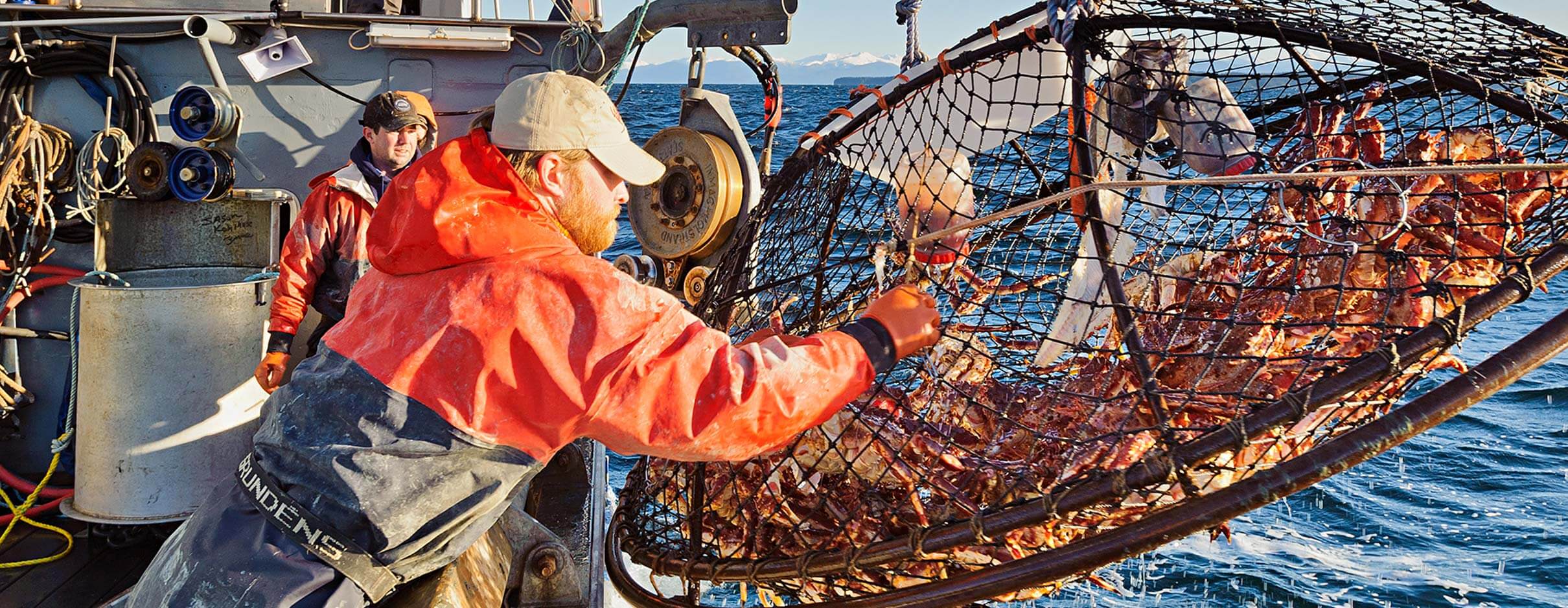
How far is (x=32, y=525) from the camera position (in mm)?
4402

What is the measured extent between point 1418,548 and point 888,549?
5938 mm

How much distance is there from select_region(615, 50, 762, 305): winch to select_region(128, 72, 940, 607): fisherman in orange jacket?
8.07 ft

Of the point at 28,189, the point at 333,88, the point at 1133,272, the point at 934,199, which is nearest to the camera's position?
the point at 934,199

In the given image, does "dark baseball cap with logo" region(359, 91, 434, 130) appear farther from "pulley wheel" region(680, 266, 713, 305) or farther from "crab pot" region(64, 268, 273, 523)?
"pulley wheel" region(680, 266, 713, 305)

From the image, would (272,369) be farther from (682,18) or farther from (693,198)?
(682,18)

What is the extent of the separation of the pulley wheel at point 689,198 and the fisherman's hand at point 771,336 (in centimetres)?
219

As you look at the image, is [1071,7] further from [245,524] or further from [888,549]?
[245,524]

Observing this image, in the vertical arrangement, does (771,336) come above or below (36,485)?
above

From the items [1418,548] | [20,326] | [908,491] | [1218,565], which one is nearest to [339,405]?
[908,491]

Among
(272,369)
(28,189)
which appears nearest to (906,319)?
(272,369)

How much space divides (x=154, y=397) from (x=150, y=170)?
1.14 m

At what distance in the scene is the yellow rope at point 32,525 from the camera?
4.04 metres

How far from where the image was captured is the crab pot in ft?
12.7

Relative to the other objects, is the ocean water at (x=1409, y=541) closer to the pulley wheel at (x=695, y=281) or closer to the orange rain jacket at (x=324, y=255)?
the pulley wheel at (x=695, y=281)
